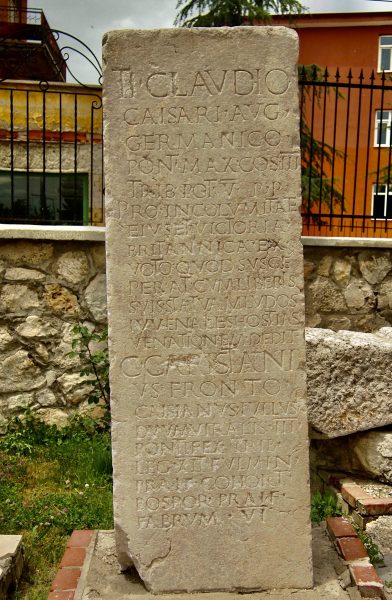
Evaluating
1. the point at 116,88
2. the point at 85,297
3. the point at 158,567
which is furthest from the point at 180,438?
the point at 85,297

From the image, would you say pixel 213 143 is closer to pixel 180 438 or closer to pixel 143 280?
pixel 143 280

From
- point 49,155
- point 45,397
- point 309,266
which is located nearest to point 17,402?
point 45,397

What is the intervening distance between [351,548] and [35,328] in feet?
9.08

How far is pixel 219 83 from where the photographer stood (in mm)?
2809

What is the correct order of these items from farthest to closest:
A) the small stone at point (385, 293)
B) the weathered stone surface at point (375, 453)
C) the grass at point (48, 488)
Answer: the small stone at point (385, 293) < the weathered stone surface at point (375, 453) < the grass at point (48, 488)

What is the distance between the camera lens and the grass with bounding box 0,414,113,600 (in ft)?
11.4

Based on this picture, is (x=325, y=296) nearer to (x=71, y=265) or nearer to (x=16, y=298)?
(x=71, y=265)

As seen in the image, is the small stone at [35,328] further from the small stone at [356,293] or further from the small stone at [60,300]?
Answer: the small stone at [356,293]

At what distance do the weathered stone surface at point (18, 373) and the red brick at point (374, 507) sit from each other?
244cm

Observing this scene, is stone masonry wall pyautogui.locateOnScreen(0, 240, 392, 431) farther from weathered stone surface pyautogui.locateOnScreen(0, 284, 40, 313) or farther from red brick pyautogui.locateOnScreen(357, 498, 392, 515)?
red brick pyautogui.locateOnScreen(357, 498, 392, 515)

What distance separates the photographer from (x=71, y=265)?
4.95m

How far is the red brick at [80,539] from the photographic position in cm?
323

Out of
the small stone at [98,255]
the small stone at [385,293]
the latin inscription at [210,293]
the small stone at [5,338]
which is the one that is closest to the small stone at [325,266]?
the small stone at [385,293]

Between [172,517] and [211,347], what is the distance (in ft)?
2.49
